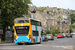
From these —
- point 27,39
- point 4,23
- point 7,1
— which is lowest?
point 27,39

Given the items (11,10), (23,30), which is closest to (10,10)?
(11,10)

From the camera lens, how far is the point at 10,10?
43375 mm

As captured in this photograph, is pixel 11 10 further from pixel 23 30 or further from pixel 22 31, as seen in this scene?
pixel 23 30

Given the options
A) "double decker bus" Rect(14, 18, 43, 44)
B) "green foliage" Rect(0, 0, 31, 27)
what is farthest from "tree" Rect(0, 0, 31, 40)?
"double decker bus" Rect(14, 18, 43, 44)

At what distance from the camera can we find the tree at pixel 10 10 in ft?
143

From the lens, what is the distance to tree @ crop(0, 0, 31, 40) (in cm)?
4350

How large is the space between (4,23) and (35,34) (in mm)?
14197

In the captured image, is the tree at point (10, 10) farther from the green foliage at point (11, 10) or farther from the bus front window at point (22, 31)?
the bus front window at point (22, 31)

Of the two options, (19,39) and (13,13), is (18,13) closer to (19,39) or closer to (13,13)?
(13,13)

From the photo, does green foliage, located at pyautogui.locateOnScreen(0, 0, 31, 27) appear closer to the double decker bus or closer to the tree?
the tree

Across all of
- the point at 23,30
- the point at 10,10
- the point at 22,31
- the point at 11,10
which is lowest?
→ the point at 22,31

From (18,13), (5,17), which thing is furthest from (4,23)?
(18,13)

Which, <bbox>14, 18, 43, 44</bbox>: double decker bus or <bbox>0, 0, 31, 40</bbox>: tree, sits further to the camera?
<bbox>0, 0, 31, 40</bbox>: tree

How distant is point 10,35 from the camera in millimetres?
38375
